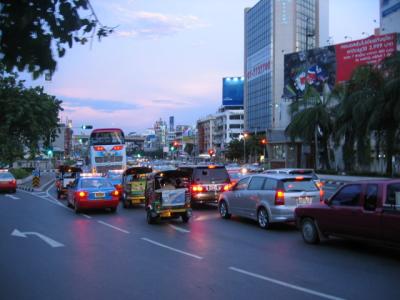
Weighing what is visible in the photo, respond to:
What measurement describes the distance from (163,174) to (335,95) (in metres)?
35.8

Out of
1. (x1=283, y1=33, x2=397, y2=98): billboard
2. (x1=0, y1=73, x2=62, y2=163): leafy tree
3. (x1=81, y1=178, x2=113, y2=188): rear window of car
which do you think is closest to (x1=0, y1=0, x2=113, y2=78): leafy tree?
(x1=81, y1=178, x2=113, y2=188): rear window of car

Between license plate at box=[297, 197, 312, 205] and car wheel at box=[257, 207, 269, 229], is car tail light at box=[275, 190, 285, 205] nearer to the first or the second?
license plate at box=[297, 197, 312, 205]

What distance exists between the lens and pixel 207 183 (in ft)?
66.3

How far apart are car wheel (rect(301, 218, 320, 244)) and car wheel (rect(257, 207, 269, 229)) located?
7.78 ft

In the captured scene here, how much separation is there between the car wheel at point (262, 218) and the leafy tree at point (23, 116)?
17103mm

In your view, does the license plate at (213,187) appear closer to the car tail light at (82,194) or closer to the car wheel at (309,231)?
the car tail light at (82,194)

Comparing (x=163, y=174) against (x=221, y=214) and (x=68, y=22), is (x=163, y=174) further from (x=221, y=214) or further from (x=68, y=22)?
(x=68, y=22)

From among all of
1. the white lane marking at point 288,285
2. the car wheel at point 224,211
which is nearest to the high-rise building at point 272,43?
the car wheel at point 224,211

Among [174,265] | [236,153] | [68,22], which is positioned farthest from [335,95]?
[236,153]

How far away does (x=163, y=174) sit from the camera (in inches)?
649

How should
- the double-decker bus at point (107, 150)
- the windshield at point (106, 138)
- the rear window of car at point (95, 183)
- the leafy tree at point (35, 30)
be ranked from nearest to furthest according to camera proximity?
1. the leafy tree at point (35, 30)
2. the rear window of car at point (95, 183)
3. the double-decker bus at point (107, 150)
4. the windshield at point (106, 138)

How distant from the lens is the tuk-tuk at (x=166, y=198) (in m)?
15.8

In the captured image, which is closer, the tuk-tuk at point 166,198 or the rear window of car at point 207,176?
the tuk-tuk at point 166,198

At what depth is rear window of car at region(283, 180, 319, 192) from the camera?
45.9 feet
